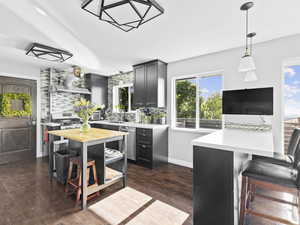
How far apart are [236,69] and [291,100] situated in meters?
1.04

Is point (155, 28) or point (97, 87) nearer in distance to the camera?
point (155, 28)

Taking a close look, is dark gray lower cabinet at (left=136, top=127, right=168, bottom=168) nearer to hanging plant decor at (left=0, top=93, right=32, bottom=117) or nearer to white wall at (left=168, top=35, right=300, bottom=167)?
white wall at (left=168, top=35, right=300, bottom=167)

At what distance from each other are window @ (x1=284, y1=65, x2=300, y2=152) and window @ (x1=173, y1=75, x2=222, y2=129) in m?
1.07

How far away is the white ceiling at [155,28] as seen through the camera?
1763 millimetres

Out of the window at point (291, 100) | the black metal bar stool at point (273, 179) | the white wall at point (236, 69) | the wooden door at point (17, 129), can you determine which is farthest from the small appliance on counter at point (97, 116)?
the window at point (291, 100)

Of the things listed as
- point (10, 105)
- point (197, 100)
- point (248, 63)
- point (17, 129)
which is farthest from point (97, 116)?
point (248, 63)

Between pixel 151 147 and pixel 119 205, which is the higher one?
Result: pixel 151 147

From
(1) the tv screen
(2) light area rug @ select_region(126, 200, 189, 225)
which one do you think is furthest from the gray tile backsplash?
(1) the tv screen

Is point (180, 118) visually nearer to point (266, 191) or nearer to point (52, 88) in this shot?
point (266, 191)

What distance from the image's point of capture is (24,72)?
13.2 ft

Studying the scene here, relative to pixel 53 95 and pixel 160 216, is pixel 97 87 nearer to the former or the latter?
pixel 53 95

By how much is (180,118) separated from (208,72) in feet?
4.27

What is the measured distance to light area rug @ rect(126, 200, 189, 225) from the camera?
68.1 inches

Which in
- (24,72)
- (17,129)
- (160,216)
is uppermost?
A: (24,72)
